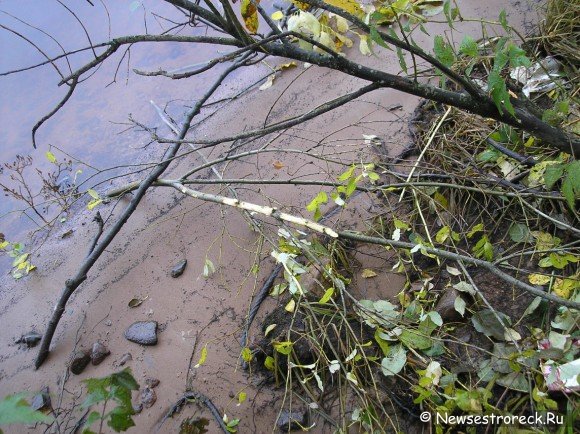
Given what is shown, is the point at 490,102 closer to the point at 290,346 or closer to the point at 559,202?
the point at 559,202

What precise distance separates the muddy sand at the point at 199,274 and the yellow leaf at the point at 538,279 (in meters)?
0.54

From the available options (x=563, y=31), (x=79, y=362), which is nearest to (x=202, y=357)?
(x=79, y=362)

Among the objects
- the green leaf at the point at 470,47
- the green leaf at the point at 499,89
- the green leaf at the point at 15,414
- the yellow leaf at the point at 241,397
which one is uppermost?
the green leaf at the point at 15,414

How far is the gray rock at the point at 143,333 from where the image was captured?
7.64ft

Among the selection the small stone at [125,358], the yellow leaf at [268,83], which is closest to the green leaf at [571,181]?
the small stone at [125,358]

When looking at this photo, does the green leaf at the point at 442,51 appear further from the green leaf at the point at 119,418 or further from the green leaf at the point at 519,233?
the green leaf at the point at 119,418

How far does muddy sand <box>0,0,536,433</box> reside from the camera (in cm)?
218

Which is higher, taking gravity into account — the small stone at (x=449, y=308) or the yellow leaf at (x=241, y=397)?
the yellow leaf at (x=241, y=397)

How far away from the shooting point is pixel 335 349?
6.68 feet

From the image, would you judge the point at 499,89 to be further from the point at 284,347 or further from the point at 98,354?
the point at 98,354

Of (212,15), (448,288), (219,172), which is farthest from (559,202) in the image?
(219,172)

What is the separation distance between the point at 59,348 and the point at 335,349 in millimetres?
1408

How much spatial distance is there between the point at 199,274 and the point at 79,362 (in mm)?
689

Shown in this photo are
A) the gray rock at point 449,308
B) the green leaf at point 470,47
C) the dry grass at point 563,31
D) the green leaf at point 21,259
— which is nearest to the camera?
the green leaf at point 470,47
